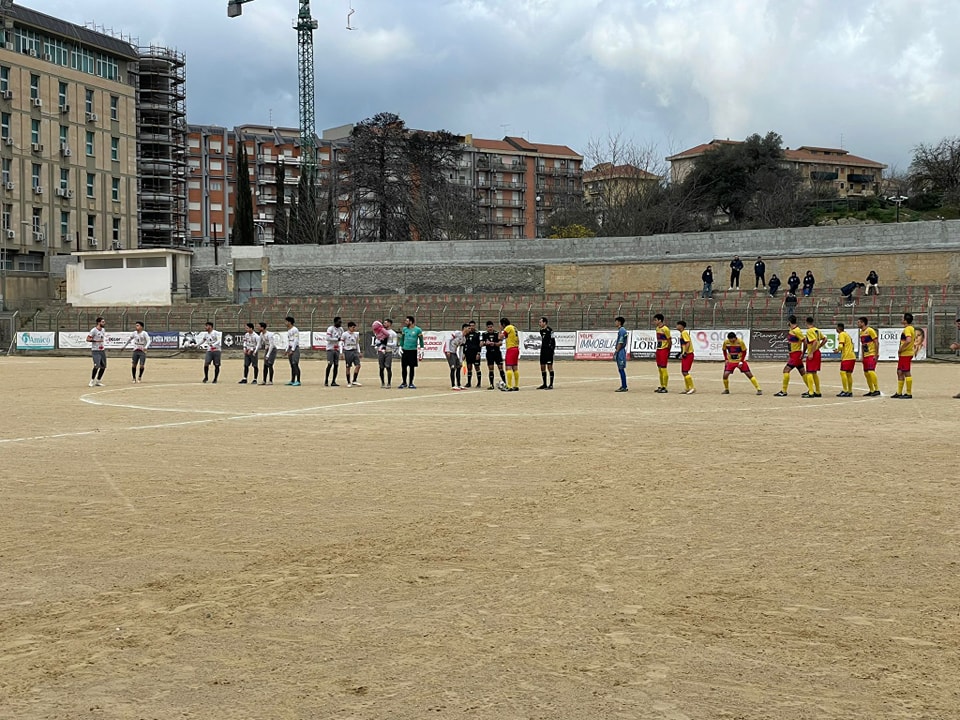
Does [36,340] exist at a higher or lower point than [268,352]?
lower

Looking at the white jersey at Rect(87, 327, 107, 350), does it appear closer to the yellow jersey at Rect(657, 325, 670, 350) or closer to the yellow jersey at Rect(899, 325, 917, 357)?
the yellow jersey at Rect(657, 325, 670, 350)

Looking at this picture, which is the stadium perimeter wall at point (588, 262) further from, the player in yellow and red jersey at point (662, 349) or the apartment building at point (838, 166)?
the apartment building at point (838, 166)

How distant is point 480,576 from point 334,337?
2246cm

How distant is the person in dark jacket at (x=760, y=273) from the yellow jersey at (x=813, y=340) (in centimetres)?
3022

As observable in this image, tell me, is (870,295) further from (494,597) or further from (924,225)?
(494,597)

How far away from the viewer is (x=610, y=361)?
44250 millimetres

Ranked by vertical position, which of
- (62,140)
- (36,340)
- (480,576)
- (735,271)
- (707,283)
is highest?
(62,140)

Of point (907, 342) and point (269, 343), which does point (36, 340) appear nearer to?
point (269, 343)

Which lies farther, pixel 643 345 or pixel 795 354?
pixel 643 345

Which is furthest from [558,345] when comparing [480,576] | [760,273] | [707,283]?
[480,576]

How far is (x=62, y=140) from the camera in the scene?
7512 centimetres

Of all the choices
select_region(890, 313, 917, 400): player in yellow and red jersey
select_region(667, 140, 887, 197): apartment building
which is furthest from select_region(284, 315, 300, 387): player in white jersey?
select_region(667, 140, 887, 197): apartment building

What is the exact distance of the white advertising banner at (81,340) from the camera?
176 ft

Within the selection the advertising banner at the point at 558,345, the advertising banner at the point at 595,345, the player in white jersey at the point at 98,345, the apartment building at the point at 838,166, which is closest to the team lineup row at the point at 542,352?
the player in white jersey at the point at 98,345
